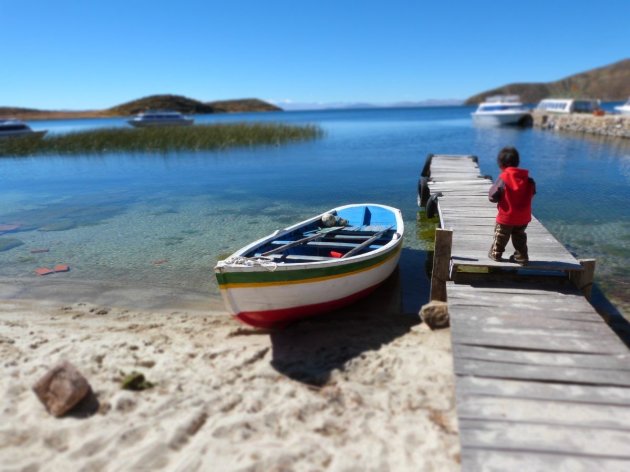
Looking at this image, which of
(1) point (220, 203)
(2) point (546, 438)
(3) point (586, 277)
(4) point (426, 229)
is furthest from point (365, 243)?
(1) point (220, 203)

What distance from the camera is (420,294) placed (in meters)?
8.40

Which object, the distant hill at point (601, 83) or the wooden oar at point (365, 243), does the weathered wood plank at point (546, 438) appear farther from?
the distant hill at point (601, 83)

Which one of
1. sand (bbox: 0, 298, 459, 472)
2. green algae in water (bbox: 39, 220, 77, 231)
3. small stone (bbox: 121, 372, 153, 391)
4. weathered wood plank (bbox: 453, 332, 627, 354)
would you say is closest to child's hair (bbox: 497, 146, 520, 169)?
weathered wood plank (bbox: 453, 332, 627, 354)

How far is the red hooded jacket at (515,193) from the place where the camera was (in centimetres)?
572

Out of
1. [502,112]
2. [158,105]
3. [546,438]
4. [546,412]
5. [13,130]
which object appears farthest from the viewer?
[158,105]

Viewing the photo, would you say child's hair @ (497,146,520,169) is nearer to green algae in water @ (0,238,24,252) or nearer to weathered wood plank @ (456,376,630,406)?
weathered wood plank @ (456,376,630,406)

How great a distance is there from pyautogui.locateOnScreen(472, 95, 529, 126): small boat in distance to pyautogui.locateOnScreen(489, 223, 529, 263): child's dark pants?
187ft

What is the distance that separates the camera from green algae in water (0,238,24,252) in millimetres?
12165

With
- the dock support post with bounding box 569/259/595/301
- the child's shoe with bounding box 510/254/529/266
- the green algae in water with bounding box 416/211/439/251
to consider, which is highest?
the child's shoe with bounding box 510/254/529/266

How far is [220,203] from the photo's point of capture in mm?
17703

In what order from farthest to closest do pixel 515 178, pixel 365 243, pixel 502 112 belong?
pixel 502 112 → pixel 365 243 → pixel 515 178

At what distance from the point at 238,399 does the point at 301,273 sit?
2.05m

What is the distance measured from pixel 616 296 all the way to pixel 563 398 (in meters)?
5.34

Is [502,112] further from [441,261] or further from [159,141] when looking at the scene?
[441,261]
